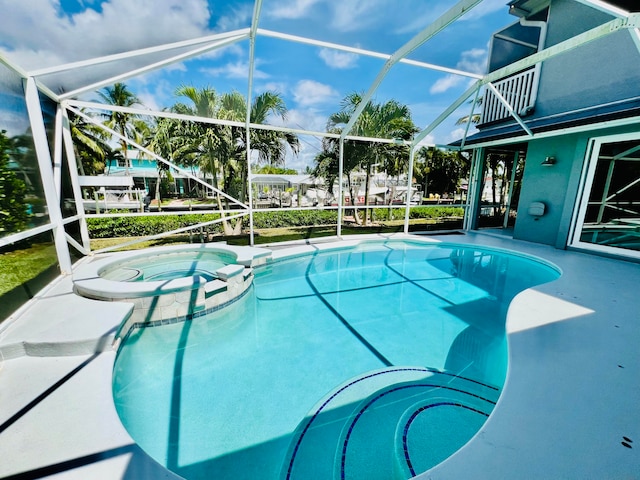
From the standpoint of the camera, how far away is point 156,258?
6.53 metres

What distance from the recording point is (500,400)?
2.05 meters

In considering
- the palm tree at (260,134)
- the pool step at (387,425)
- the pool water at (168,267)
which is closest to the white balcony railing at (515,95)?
the palm tree at (260,134)

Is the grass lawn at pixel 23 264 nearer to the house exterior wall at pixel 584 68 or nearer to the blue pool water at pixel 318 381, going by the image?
the blue pool water at pixel 318 381

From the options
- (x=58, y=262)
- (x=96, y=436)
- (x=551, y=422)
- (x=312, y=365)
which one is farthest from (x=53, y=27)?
(x=551, y=422)

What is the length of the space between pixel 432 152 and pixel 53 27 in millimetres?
19397

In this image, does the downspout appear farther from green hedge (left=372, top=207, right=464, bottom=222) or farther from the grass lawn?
the grass lawn

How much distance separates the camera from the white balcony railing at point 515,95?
875 cm

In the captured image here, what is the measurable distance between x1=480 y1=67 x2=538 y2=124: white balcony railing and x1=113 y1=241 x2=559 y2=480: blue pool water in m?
6.31

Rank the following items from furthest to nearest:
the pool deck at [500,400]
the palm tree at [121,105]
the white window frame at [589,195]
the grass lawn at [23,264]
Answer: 1. the palm tree at [121,105]
2. the white window frame at [589,195]
3. the grass lawn at [23,264]
4. the pool deck at [500,400]

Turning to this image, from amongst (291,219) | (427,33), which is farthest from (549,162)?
(291,219)

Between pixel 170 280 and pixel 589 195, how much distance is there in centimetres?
979

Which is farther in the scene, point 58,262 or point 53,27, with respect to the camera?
point 58,262

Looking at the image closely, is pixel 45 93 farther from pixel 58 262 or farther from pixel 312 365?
pixel 312 365

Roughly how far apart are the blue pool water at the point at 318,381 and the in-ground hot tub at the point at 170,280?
25 centimetres
